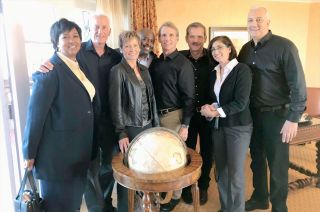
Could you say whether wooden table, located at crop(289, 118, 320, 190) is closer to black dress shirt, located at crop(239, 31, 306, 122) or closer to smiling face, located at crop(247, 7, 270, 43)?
black dress shirt, located at crop(239, 31, 306, 122)

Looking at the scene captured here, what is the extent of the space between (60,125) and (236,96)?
1.17 m

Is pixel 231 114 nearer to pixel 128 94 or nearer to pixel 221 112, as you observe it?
pixel 221 112

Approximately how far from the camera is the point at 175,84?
7.04 ft

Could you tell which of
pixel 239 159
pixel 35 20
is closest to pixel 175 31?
pixel 239 159

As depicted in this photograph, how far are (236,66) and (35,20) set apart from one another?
171 cm

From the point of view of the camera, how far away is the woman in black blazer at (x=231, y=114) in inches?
77.0

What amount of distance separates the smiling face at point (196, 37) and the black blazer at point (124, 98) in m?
0.73

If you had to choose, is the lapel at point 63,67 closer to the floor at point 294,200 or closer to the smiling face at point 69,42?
the smiling face at point 69,42

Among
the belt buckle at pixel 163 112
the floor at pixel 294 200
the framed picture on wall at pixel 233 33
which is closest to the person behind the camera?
the belt buckle at pixel 163 112

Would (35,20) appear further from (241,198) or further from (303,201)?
(303,201)

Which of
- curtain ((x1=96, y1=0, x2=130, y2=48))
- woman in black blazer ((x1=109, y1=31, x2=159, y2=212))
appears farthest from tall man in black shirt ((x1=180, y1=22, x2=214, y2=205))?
curtain ((x1=96, y1=0, x2=130, y2=48))

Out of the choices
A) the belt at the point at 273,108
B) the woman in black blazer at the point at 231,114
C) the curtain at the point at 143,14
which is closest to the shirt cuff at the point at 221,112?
the woman in black blazer at the point at 231,114

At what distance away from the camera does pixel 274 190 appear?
216 cm

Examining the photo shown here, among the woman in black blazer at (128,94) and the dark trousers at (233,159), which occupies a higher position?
the woman in black blazer at (128,94)
